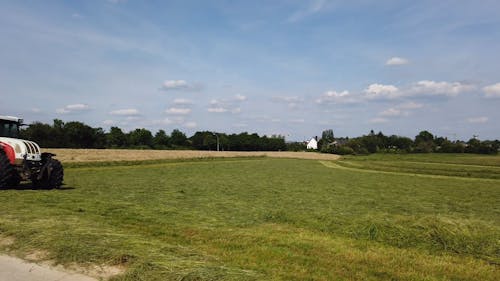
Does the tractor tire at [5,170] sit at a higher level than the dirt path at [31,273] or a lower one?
higher

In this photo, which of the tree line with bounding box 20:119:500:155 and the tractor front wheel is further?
the tree line with bounding box 20:119:500:155

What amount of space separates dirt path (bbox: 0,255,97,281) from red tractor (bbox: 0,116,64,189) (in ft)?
32.2

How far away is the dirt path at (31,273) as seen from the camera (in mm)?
4895

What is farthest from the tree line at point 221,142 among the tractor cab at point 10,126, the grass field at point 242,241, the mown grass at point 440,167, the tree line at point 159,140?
the grass field at point 242,241

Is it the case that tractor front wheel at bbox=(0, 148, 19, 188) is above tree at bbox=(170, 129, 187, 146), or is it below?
below

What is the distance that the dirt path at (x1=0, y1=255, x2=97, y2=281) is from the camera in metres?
4.89

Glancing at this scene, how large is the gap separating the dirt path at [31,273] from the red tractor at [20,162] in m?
9.83

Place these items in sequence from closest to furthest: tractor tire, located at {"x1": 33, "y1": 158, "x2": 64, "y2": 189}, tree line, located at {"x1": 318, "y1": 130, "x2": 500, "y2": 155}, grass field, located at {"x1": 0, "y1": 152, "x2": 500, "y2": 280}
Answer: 1. grass field, located at {"x1": 0, "y1": 152, "x2": 500, "y2": 280}
2. tractor tire, located at {"x1": 33, "y1": 158, "x2": 64, "y2": 189}
3. tree line, located at {"x1": 318, "y1": 130, "x2": 500, "y2": 155}

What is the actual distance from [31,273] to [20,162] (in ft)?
35.3

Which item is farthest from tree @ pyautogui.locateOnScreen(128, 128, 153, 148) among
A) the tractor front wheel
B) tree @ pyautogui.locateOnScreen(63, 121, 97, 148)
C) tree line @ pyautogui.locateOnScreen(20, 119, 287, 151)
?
the tractor front wheel

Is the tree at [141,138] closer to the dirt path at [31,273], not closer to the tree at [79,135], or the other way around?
the tree at [79,135]

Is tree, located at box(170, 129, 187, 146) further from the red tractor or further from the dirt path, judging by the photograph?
the dirt path

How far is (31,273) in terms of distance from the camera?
506 cm

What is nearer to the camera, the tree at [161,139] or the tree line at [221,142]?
the tree line at [221,142]
